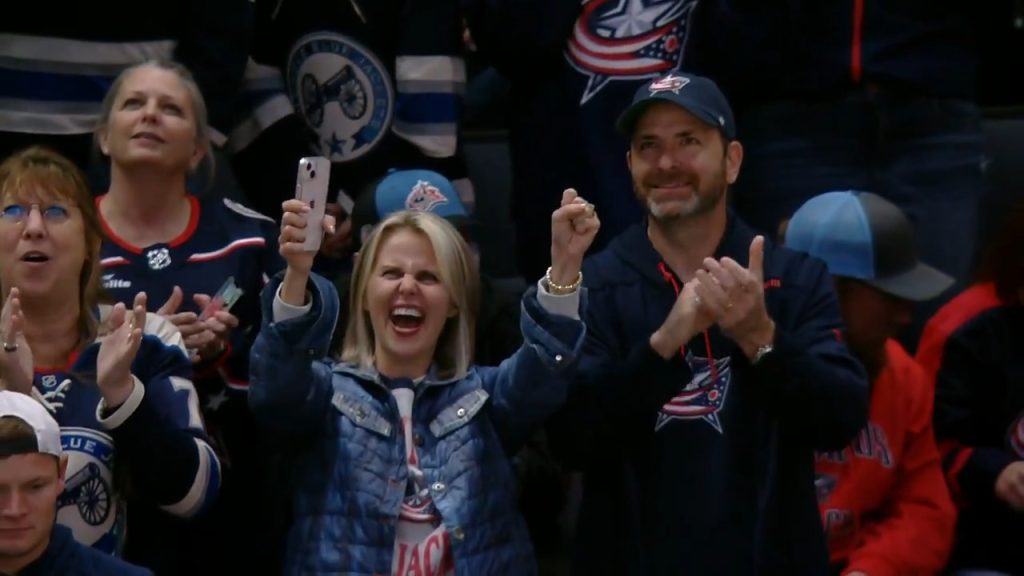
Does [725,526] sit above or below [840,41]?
below

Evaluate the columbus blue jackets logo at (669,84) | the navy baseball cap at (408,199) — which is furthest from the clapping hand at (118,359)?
the columbus blue jackets logo at (669,84)

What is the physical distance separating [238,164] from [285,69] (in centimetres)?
29

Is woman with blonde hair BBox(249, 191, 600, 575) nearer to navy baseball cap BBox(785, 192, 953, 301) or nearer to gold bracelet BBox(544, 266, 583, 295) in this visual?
gold bracelet BBox(544, 266, 583, 295)

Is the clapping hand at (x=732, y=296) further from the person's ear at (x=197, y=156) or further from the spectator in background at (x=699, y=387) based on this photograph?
the person's ear at (x=197, y=156)

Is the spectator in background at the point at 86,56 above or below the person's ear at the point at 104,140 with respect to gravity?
above

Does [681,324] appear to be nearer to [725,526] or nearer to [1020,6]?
[725,526]

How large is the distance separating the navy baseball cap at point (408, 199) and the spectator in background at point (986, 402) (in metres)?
1.24

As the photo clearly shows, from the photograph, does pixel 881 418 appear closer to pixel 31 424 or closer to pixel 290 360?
pixel 290 360

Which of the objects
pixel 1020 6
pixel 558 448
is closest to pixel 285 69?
pixel 558 448

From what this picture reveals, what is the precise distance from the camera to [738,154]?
5043mm

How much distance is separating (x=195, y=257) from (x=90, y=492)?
739 millimetres

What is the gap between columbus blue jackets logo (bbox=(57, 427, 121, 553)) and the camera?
4.66 meters

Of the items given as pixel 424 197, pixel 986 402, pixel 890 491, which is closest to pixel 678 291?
pixel 890 491

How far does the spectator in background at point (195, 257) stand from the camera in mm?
5184
